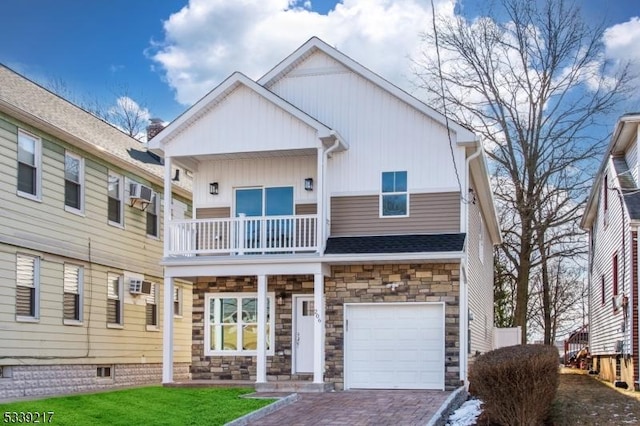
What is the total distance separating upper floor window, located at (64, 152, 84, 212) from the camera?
18.7m

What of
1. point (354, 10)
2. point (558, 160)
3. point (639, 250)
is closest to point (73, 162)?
point (354, 10)

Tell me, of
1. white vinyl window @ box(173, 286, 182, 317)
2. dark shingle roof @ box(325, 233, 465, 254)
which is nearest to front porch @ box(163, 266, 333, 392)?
dark shingle roof @ box(325, 233, 465, 254)

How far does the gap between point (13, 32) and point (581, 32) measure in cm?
1968

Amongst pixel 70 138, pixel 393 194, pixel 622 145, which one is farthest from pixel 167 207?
pixel 622 145

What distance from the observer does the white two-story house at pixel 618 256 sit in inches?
687

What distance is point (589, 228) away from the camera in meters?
29.6

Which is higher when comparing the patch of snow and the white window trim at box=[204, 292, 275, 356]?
the white window trim at box=[204, 292, 275, 356]

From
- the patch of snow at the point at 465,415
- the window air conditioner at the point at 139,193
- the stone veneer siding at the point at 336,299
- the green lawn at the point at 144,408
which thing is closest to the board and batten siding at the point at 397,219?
the stone veneer siding at the point at 336,299

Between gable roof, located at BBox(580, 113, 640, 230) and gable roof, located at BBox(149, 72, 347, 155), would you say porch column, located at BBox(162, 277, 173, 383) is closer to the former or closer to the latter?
gable roof, located at BBox(149, 72, 347, 155)

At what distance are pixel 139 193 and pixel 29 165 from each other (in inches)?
172

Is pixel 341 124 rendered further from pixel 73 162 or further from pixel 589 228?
pixel 589 228

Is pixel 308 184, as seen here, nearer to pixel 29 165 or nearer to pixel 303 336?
pixel 303 336

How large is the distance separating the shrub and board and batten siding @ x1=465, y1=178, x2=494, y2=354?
22.6ft

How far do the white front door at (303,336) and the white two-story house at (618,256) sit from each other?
7023 mm
